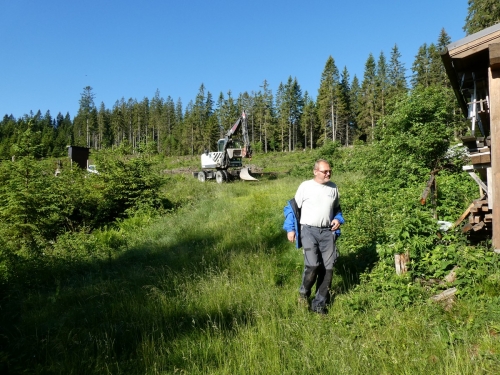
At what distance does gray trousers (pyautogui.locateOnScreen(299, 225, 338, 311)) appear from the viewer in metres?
4.30

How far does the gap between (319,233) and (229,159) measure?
19772 millimetres

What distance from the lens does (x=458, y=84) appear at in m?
7.29

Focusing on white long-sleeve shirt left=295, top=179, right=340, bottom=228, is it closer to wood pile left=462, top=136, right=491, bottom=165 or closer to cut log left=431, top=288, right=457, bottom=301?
cut log left=431, top=288, right=457, bottom=301

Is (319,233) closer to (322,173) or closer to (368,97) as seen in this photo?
(322,173)

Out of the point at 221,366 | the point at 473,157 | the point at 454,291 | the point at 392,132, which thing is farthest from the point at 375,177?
the point at 221,366

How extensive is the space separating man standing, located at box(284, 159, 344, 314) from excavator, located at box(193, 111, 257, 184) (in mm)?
18368

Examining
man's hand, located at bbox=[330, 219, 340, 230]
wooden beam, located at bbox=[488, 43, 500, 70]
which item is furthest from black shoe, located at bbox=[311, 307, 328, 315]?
wooden beam, located at bbox=[488, 43, 500, 70]

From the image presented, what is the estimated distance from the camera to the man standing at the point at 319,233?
14.2 feet

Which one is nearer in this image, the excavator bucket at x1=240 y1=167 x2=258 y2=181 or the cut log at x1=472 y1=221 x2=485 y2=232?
the cut log at x1=472 y1=221 x2=485 y2=232

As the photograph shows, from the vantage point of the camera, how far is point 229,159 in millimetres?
23891

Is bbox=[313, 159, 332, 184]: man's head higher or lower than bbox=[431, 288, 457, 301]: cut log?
higher

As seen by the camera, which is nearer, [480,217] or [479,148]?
[480,217]

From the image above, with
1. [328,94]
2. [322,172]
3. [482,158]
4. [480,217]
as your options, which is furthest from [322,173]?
[328,94]

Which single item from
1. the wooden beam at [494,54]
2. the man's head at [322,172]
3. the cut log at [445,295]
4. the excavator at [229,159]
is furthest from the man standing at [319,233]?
the excavator at [229,159]
